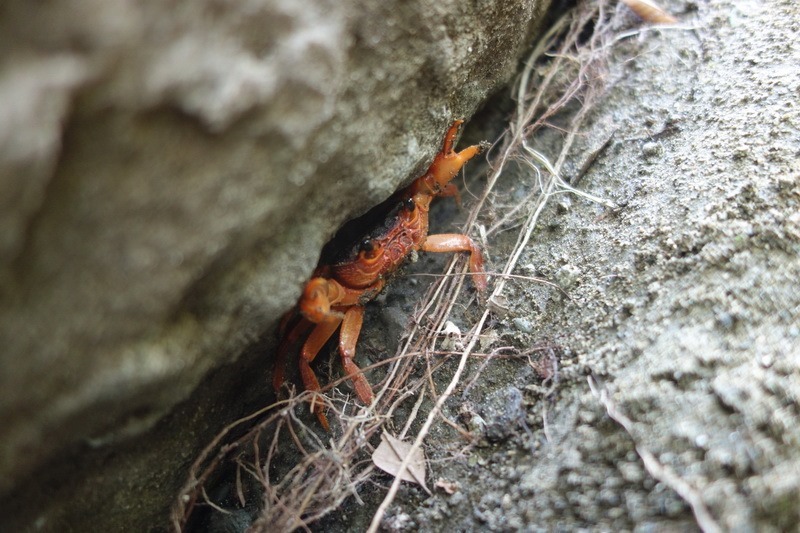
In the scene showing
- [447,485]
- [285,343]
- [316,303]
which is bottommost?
[447,485]

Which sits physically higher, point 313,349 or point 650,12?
point 650,12

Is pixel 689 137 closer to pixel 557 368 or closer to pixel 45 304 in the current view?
pixel 557 368

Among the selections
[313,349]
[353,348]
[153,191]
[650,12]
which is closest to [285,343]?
[313,349]

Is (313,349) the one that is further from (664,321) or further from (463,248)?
(664,321)

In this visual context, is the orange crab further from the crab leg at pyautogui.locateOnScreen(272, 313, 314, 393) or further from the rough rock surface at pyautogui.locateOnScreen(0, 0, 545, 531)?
the rough rock surface at pyautogui.locateOnScreen(0, 0, 545, 531)

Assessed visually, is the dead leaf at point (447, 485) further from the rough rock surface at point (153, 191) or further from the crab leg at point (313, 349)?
the rough rock surface at point (153, 191)

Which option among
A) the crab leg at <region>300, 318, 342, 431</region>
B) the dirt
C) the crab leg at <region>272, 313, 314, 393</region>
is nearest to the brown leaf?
the dirt

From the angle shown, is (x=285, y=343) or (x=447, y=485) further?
(x=285, y=343)
